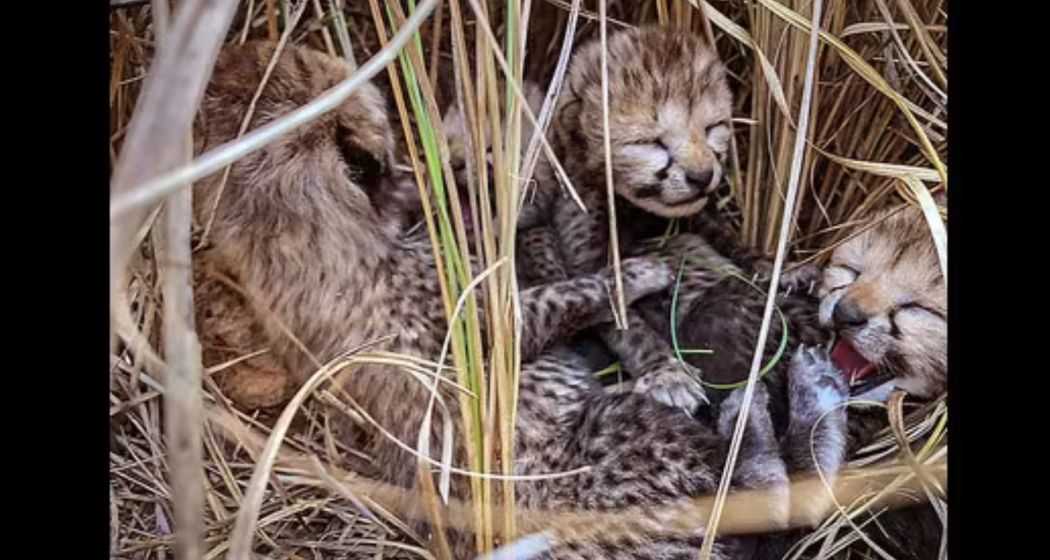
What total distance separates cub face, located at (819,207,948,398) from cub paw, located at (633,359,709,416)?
166 mm

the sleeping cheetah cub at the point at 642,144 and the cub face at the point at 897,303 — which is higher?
the sleeping cheetah cub at the point at 642,144

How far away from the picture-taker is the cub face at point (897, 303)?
153 cm

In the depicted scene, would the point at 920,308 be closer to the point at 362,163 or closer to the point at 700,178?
the point at 700,178

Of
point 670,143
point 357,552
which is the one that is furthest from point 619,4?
point 357,552

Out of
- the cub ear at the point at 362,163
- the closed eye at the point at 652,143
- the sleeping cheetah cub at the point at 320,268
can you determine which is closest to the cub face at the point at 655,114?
the closed eye at the point at 652,143

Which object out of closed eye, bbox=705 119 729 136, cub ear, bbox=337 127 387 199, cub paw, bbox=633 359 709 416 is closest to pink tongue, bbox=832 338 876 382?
cub paw, bbox=633 359 709 416

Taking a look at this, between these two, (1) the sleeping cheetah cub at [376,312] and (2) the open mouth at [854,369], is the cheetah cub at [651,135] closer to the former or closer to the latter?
(1) the sleeping cheetah cub at [376,312]

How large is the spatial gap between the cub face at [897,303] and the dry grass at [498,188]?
0.09ft

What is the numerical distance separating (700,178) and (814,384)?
267 millimetres

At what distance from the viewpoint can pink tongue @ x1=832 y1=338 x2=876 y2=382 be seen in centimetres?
155

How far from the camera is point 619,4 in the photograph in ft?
5.04

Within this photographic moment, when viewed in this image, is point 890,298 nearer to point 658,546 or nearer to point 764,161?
point 764,161

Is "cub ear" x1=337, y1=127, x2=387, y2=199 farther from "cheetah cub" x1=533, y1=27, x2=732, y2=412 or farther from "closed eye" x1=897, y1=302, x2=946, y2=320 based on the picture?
"closed eye" x1=897, y1=302, x2=946, y2=320

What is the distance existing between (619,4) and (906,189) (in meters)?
0.38
